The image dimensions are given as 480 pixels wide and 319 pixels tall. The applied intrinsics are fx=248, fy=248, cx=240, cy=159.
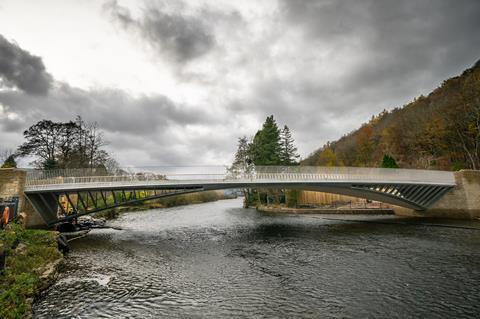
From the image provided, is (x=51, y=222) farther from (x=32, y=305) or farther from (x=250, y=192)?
(x=250, y=192)

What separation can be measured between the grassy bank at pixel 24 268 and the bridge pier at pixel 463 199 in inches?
1416

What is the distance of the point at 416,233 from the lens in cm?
Result: 2005

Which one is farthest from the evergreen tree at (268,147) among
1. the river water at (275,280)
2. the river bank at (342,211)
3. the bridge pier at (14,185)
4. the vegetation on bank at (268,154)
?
the bridge pier at (14,185)

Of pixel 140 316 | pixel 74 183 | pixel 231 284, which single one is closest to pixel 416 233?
pixel 231 284

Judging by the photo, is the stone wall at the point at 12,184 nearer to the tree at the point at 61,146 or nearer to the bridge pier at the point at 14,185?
the bridge pier at the point at 14,185

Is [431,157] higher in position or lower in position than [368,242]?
higher

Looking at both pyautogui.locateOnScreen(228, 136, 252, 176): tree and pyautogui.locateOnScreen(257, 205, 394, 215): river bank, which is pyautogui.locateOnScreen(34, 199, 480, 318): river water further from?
pyautogui.locateOnScreen(228, 136, 252, 176): tree

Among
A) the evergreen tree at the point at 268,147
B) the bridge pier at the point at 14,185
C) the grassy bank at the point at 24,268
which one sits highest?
the evergreen tree at the point at 268,147

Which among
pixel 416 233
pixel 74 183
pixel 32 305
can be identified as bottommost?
pixel 416 233

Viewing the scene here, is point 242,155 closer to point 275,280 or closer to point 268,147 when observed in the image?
point 268,147

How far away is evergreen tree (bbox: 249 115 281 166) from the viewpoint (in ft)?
163

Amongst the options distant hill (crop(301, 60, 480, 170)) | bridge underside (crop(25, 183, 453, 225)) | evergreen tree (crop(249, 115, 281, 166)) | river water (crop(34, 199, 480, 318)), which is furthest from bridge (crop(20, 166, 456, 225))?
evergreen tree (crop(249, 115, 281, 166))

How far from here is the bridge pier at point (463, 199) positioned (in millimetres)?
26656

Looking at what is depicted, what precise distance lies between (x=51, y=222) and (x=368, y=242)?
26331 mm
